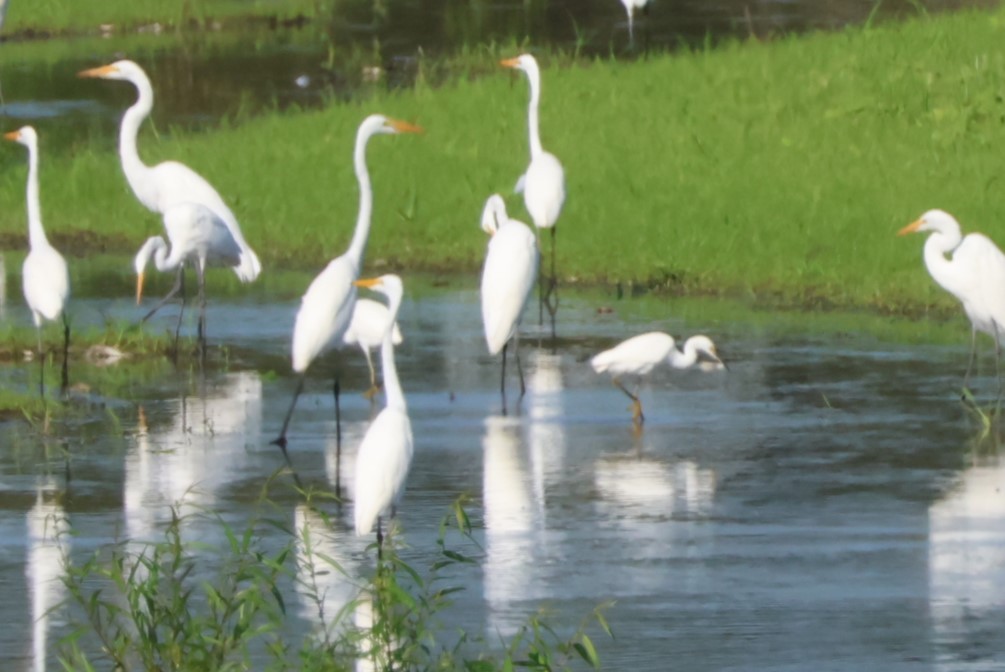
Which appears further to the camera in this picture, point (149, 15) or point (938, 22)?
point (149, 15)

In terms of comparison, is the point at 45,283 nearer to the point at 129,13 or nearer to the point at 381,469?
the point at 381,469

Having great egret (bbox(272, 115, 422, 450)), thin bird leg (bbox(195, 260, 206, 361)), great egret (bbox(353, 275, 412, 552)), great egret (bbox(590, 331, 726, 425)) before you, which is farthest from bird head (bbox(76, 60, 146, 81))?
great egret (bbox(353, 275, 412, 552))

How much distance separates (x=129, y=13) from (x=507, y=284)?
21061 millimetres

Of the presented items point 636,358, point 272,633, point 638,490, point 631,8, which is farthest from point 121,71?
point 631,8

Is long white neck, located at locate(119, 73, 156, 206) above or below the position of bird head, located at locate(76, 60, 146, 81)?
below

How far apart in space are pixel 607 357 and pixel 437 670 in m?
5.49

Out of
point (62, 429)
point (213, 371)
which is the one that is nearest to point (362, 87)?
point (213, 371)

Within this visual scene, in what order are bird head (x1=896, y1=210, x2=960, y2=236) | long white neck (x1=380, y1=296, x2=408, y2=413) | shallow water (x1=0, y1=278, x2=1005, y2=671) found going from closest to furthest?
shallow water (x1=0, y1=278, x2=1005, y2=671), long white neck (x1=380, y1=296, x2=408, y2=413), bird head (x1=896, y1=210, x2=960, y2=236)

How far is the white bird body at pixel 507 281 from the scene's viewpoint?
12383 millimetres

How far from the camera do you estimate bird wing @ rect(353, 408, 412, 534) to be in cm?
841

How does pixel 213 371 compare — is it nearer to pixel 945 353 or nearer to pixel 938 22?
pixel 945 353

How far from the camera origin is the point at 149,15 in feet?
106

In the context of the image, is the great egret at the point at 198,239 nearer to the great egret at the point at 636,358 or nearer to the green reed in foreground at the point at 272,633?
the great egret at the point at 636,358

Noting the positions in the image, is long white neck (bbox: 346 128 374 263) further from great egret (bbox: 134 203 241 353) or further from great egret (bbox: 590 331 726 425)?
great egret (bbox: 590 331 726 425)
